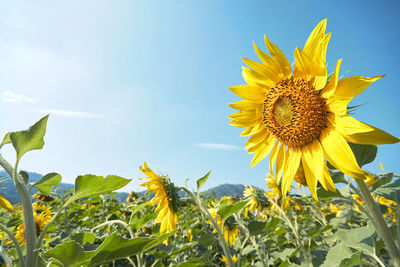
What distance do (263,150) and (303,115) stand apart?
17.5 inches

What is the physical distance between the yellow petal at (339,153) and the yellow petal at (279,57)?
1.50 feet

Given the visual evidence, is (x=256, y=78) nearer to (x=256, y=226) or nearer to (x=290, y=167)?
(x=290, y=167)

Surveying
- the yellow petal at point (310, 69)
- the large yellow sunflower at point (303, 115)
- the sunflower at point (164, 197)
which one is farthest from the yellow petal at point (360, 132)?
the sunflower at point (164, 197)

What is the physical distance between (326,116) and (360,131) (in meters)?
0.31

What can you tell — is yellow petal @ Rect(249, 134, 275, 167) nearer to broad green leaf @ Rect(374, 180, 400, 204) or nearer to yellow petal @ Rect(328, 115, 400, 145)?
yellow petal @ Rect(328, 115, 400, 145)

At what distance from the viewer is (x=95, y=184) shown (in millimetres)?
1045

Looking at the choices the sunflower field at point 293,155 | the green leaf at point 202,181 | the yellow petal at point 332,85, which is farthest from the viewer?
the green leaf at point 202,181

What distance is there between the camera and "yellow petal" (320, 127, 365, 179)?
1.07 m

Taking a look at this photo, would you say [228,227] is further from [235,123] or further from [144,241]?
[144,241]

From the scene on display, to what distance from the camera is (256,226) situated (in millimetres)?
2197

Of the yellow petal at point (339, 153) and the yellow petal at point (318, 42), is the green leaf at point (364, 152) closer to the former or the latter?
the yellow petal at point (339, 153)

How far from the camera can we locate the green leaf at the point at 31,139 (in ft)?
3.45

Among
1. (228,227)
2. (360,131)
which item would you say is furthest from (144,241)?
(228,227)

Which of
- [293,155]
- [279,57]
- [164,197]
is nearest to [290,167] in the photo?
[293,155]
